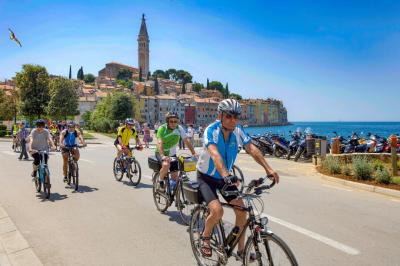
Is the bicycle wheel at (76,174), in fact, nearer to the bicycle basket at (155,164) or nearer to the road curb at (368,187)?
the bicycle basket at (155,164)

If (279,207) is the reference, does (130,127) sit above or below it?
→ above

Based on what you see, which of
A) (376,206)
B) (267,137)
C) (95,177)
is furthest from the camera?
(267,137)

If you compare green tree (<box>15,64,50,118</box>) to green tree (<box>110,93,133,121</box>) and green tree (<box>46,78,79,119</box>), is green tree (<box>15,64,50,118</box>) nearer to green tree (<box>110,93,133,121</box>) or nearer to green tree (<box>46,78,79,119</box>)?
green tree (<box>46,78,79,119</box>)

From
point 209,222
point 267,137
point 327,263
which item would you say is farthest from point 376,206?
point 267,137

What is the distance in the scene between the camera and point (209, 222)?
155 inches

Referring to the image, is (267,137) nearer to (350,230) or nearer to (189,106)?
(350,230)

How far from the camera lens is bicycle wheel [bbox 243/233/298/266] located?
3246mm

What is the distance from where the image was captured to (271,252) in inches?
133

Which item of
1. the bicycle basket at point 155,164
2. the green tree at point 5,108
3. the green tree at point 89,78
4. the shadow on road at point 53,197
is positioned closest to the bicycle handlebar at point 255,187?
the bicycle basket at point 155,164

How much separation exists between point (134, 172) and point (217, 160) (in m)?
6.96

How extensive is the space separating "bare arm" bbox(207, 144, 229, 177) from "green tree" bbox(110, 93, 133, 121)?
70.8 meters

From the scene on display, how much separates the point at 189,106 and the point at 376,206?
481ft

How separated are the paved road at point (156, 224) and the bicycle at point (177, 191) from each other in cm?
21

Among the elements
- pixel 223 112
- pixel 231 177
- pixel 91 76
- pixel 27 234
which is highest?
pixel 91 76
